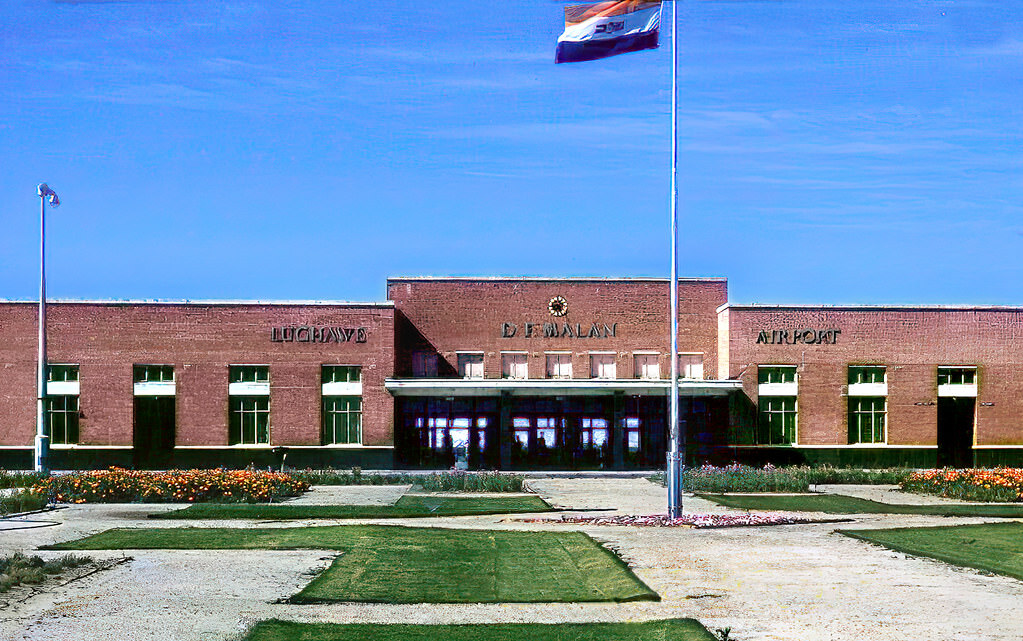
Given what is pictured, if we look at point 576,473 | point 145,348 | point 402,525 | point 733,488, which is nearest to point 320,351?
point 145,348

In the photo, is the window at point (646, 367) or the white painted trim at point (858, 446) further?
the window at point (646, 367)

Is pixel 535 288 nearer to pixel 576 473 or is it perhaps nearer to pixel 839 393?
pixel 576 473

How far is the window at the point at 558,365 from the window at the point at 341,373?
867cm

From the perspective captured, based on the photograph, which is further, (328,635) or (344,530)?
(344,530)

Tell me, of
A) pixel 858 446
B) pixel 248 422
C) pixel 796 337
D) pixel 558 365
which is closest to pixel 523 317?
pixel 558 365

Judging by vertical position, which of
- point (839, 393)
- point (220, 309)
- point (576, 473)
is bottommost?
point (576, 473)

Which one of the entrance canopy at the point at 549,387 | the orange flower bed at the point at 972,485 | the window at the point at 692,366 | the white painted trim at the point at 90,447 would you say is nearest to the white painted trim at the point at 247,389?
the white painted trim at the point at 90,447

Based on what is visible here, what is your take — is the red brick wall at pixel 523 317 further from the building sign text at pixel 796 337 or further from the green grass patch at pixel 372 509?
the green grass patch at pixel 372 509

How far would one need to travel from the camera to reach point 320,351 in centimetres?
5006

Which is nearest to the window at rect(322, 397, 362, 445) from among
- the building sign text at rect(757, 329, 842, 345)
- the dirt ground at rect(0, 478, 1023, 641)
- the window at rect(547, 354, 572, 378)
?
the window at rect(547, 354, 572, 378)

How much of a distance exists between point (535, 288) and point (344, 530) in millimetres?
31068

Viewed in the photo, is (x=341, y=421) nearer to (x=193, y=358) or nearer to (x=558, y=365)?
(x=193, y=358)

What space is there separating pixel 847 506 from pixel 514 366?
2512 centimetres

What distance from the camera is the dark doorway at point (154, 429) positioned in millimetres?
49656
